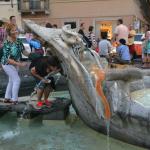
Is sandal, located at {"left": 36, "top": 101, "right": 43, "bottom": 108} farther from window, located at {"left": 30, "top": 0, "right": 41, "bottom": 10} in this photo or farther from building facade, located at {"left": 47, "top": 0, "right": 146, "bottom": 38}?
window, located at {"left": 30, "top": 0, "right": 41, "bottom": 10}

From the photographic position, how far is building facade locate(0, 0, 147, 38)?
46594mm

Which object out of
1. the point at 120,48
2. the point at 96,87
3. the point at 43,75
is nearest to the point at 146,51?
the point at 120,48

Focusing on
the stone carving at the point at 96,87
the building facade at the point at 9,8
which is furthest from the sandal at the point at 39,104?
the building facade at the point at 9,8

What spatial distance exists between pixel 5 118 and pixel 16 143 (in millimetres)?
1830

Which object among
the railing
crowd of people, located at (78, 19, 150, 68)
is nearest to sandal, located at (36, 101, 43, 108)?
crowd of people, located at (78, 19, 150, 68)

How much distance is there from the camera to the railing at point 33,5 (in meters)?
50.2

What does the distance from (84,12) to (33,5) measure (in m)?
5.99

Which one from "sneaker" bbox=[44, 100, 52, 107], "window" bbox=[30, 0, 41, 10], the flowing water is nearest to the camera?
the flowing water

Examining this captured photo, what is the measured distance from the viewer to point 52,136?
7.68 metres

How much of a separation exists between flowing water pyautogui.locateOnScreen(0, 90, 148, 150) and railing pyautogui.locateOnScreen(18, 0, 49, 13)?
41.9 meters

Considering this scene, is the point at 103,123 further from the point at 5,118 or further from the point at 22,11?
the point at 22,11

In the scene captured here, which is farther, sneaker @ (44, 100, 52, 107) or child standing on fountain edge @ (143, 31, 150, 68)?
child standing on fountain edge @ (143, 31, 150, 68)

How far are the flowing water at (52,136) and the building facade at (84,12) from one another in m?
36.9

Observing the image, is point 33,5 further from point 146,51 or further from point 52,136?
point 52,136
